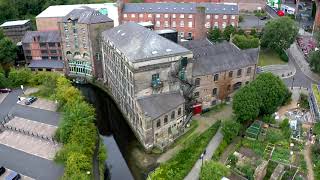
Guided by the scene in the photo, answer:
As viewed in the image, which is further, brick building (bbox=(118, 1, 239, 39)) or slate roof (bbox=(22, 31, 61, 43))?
brick building (bbox=(118, 1, 239, 39))

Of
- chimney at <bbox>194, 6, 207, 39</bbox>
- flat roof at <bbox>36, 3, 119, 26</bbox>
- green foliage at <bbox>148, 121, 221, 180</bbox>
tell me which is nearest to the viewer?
green foliage at <bbox>148, 121, 221, 180</bbox>

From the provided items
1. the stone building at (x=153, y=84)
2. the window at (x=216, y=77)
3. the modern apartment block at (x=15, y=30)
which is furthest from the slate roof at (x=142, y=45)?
Result: the modern apartment block at (x=15, y=30)

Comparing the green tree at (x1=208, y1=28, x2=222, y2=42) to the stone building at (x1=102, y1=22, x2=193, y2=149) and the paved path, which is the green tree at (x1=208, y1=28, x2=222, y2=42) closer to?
the stone building at (x1=102, y1=22, x2=193, y2=149)

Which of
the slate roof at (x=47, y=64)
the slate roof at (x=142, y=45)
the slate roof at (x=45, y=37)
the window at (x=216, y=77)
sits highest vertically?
the slate roof at (x=142, y=45)

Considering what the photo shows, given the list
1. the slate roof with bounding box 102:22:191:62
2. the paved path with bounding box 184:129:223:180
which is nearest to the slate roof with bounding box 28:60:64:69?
the slate roof with bounding box 102:22:191:62

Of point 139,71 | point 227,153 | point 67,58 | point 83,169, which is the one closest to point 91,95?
point 67,58

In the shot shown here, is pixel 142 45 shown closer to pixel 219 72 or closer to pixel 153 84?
pixel 153 84

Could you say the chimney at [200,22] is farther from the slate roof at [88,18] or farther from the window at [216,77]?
the window at [216,77]
